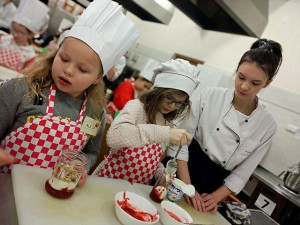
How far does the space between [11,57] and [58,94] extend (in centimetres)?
210

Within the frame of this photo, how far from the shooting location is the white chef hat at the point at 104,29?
102cm

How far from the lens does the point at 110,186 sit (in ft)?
3.63

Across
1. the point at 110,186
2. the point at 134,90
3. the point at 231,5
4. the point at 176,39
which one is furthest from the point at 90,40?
the point at 176,39

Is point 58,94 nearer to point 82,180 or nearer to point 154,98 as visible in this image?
point 82,180

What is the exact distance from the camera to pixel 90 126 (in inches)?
46.4

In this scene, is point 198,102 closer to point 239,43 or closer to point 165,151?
point 165,151

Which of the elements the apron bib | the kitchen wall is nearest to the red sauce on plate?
the apron bib

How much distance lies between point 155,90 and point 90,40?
1.61 ft

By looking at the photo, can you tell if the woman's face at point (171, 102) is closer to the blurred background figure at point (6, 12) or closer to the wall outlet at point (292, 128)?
the wall outlet at point (292, 128)

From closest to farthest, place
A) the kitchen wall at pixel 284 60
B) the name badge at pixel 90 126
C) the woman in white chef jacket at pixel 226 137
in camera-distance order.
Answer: the name badge at pixel 90 126 → the woman in white chef jacket at pixel 226 137 → the kitchen wall at pixel 284 60

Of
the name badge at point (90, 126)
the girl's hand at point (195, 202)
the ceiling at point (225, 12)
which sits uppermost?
the ceiling at point (225, 12)

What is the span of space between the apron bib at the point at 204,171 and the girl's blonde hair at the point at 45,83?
697 mm

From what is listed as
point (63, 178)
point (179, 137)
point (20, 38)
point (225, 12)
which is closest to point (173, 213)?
point (179, 137)

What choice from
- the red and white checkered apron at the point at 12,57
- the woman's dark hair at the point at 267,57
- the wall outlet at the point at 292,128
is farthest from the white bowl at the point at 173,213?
the wall outlet at the point at 292,128
